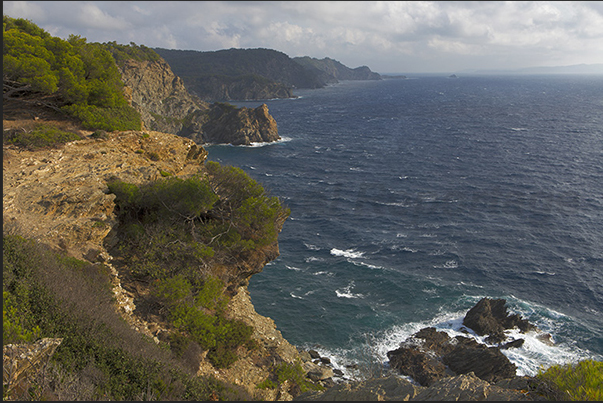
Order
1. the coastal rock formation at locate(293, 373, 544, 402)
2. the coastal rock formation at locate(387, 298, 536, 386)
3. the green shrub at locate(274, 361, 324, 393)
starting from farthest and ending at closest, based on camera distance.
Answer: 1. the coastal rock formation at locate(387, 298, 536, 386)
2. the green shrub at locate(274, 361, 324, 393)
3. the coastal rock formation at locate(293, 373, 544, 402)

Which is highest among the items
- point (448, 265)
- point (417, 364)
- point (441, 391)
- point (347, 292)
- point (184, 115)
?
point (184, 115)

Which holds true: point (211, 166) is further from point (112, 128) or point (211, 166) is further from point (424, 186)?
point (424, 186)

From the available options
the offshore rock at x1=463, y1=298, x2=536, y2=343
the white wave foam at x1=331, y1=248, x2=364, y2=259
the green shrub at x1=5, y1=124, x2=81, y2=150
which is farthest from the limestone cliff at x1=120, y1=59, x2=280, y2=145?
the offshore rock at x1=463, y1=298, x2=536, y2=343

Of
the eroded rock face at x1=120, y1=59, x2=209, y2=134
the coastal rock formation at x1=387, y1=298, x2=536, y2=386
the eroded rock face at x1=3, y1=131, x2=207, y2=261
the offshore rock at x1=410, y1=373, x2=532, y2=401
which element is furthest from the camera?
the eroded rock face at x1=120, y1=59, x2=209, y2=134

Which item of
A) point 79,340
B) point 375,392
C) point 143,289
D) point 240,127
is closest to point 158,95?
point 240,127

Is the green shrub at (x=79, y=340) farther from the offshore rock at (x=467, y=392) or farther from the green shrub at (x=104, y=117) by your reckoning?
the green shrub at (x=104, y=117)

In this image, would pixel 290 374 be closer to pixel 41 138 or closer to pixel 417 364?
pixel 417 364

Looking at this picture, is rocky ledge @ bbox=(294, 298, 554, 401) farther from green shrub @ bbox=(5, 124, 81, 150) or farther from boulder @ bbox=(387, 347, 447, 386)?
green shrub @ bbox=(5, 124, 81, 150)
